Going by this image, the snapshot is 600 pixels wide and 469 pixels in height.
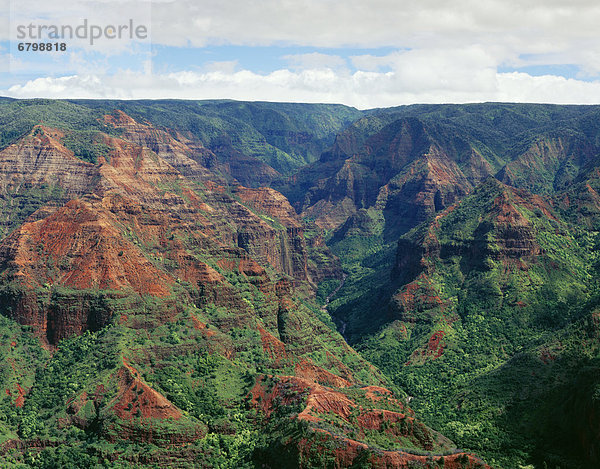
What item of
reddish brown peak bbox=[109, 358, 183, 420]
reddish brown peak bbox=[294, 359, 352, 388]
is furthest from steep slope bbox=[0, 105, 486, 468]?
reddish brown peak bbox=[294, 359, 352, 388]

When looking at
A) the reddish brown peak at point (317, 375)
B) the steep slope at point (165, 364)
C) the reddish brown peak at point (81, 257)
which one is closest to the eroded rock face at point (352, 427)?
the steep slope at point (165, 364)

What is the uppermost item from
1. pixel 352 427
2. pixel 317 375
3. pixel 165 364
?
pixel 165 364

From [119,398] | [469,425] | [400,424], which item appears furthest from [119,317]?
[469,425]

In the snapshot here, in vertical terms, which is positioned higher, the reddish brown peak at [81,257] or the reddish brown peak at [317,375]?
the reddish brown peak at [81,257]

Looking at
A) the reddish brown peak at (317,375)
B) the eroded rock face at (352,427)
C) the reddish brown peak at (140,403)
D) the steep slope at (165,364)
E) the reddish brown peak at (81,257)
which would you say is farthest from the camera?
the reddish brown peak at (317,375)

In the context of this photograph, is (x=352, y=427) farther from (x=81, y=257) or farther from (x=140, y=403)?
(x=81, y=257)

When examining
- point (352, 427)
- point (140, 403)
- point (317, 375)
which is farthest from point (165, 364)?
point (352, 427)

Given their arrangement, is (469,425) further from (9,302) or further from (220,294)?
(9,302)

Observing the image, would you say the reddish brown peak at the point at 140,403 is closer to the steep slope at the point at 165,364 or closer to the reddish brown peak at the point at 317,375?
the steep slope at the point at 165,364

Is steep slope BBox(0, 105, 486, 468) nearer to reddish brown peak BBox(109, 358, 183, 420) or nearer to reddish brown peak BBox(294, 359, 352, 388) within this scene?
reddish brown peak BBox(109, 358, 183, 420)

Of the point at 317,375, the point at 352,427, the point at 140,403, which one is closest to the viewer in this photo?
the point at 352,427

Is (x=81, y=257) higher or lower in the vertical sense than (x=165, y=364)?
higher
